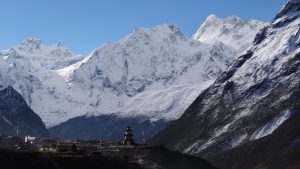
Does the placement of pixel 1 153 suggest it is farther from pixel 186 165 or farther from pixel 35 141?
pixel 186 165

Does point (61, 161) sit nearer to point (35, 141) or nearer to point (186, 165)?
point (35, 141)

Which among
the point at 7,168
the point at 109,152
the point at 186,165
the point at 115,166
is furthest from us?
the point at 186,165

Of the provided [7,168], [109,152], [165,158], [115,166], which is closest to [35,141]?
[109,152]

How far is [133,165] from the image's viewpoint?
13075 cm

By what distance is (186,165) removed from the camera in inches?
7352

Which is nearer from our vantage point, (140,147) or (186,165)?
(140,147)

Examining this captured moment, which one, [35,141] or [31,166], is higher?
[35,141]

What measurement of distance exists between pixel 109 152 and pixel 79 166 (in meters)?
57.5

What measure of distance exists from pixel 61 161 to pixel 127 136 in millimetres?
68047

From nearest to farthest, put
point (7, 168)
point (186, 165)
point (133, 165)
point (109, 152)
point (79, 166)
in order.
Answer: point (7, 168) < point (79, 166) < point (133, 165) < point (109, 152) < point (186, 165)

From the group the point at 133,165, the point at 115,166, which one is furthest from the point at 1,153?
the point at 133,165

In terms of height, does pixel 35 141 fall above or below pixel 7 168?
above

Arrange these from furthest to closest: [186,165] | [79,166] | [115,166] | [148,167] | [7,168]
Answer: [186,165], [148,167], [115,166], [79,166], [7,168]

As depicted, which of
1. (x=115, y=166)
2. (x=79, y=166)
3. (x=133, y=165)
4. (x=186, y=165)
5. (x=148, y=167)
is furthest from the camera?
(x=186, y=165)
